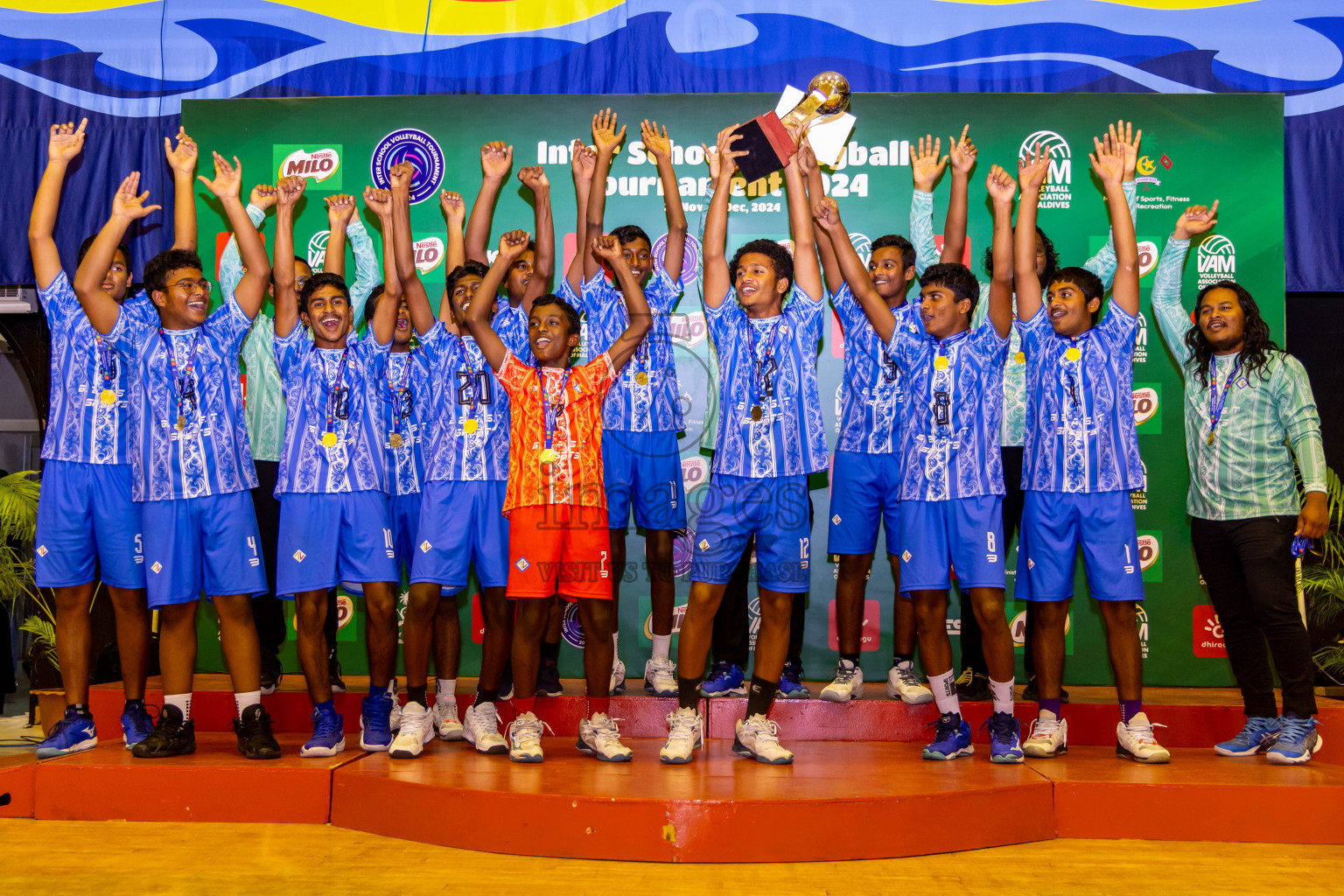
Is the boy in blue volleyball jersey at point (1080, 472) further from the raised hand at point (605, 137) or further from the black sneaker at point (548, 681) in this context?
the black sneaker at point (548, 681)

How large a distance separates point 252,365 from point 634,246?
2.05m

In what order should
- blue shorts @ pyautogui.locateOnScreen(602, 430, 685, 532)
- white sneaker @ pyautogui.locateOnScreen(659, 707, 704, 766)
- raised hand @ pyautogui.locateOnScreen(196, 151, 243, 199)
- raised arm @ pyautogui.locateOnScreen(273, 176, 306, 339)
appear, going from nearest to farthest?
white sneaker @ pyautogui.locateOnScreen(659, 707, 704, 766)
raised arm @ pyautogui.locateOnScreen(273, 176, 306, 339)
raised hand @ pyautogui.locateOnScreen(196, 151, 243, 199)
blue shorts @ pyautogui.locateOnScreen(602, 430, 685, 532)

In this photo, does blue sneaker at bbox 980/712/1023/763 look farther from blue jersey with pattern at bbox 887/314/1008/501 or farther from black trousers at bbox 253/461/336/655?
black trousers at bbox 253/461/336/655

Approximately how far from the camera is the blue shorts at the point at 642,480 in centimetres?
426

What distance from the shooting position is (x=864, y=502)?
166 inches

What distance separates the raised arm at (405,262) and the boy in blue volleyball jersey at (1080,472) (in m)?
2.40

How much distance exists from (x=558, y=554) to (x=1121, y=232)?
2588 millimetres

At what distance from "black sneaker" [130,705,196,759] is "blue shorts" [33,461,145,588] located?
55 cm

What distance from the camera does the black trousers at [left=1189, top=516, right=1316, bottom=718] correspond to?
3795 mm

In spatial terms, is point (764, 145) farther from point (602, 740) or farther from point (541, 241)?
point (602, 740)

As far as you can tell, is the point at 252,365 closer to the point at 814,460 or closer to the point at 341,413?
the point at 341,413

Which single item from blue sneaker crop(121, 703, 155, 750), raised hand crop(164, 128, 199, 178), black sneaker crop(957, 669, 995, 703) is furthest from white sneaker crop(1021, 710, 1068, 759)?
raised hand crop(164, 128, 199, 178)

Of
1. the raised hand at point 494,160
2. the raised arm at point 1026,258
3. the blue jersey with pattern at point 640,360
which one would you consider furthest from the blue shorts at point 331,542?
the raised arm at point 1026,258

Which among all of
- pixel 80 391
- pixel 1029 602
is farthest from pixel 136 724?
pixel 1029 602
